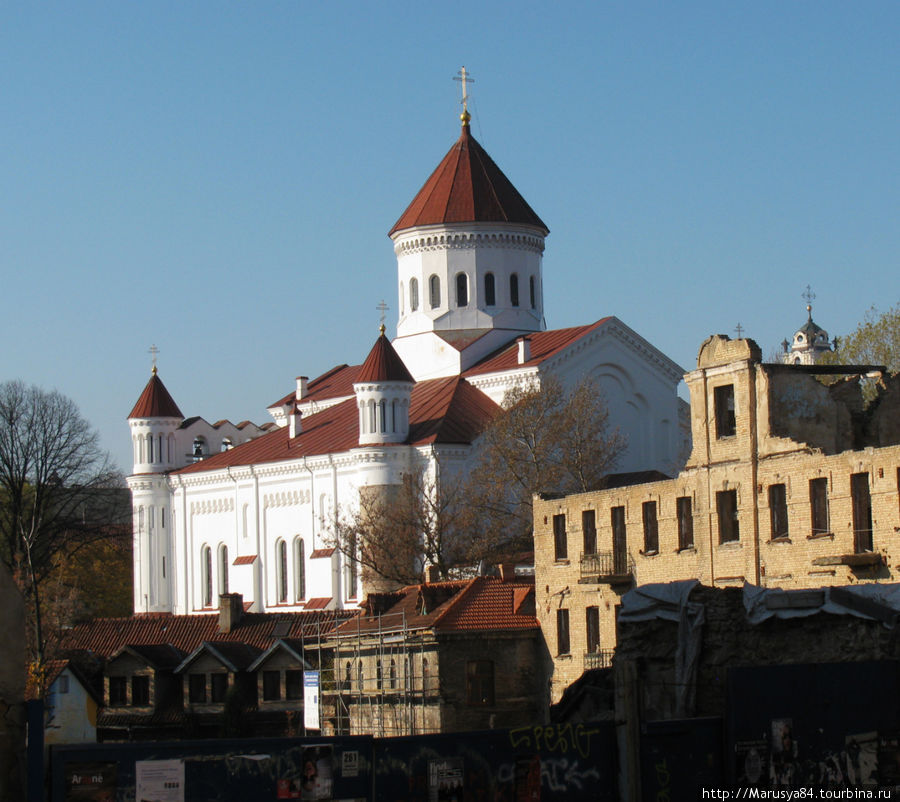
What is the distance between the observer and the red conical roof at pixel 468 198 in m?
65.6

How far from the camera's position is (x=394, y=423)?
5822 centimetres

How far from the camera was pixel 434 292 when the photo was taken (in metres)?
65.8

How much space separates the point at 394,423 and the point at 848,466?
32258 mm

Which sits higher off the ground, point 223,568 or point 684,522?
point 223,568

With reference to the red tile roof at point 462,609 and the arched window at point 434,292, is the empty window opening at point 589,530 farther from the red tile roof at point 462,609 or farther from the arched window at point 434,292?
the arched window at point 434,292

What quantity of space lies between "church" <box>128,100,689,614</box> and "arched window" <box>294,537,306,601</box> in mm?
82

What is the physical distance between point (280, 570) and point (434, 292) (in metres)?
12.6

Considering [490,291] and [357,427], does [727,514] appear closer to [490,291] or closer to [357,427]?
[357,427]

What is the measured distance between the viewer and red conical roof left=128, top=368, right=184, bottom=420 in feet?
237

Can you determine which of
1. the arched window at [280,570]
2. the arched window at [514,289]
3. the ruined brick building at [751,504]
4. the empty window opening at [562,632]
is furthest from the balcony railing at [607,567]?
the arched window at [514,289]

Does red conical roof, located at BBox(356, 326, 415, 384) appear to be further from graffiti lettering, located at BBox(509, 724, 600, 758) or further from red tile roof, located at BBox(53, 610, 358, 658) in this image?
graffiti lettering, located at BBox(509, 724, 600, 758)

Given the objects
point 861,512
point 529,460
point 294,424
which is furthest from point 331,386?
point 861,512

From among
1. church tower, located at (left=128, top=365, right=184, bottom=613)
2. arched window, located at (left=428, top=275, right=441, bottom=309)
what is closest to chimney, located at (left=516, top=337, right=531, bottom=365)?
arched window, located at (left=428, top=275, right=441, bottom=309)

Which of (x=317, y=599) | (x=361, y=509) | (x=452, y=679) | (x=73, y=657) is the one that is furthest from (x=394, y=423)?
(x=452, y=679)
